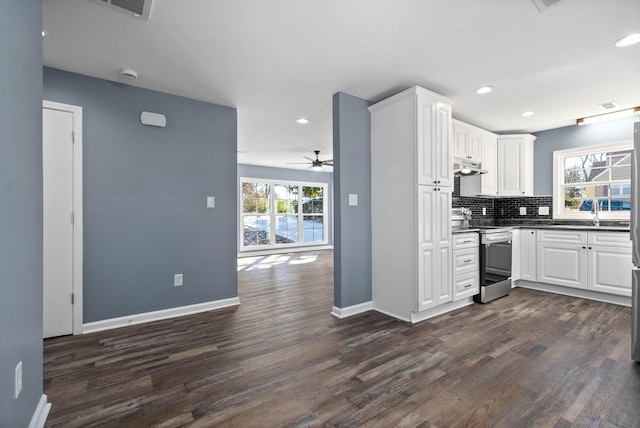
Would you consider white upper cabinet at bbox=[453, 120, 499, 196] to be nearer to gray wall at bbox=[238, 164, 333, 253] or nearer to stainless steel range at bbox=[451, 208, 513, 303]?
stainless steel range at bbox=[451, 208, 513, 303]

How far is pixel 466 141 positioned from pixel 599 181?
207 centimetres

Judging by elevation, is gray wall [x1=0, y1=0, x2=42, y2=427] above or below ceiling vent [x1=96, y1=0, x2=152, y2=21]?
below

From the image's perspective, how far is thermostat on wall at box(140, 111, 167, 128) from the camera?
3058 mm

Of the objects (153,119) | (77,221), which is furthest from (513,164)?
(77,221)

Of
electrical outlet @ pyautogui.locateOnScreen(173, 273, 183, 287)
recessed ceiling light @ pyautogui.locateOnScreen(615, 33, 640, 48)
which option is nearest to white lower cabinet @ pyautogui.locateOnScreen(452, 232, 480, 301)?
recessed ceiling light @ pyautogui.locateOnScreen(615, 33, 640, 48)

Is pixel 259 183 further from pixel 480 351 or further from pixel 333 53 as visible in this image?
pixel 480 351

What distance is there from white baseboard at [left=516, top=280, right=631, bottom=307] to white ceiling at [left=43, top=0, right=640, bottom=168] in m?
2.34

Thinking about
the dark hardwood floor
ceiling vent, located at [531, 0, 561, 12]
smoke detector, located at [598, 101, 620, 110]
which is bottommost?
the dark hardwood floor

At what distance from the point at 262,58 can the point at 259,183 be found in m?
5.77

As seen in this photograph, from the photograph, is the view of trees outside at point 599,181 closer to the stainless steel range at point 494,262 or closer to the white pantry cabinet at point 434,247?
the stainless steel range at point 494,262

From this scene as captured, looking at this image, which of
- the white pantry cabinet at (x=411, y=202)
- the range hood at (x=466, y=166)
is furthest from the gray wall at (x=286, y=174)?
the range hood at (x=466, y=166)

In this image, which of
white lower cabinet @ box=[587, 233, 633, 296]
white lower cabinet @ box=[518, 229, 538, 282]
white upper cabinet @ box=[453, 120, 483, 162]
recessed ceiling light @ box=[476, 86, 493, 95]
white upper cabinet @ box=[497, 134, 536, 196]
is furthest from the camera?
white upper cabinet @ box=[497, 134, 536, 196]

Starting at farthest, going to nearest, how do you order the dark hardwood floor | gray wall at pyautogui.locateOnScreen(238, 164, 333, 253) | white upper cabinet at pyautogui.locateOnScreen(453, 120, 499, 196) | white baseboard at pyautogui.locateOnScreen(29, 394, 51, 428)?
gray wall at pyautogui.locateOnScreen(238, 164, 333, 253), white upper cabinet at pyautogui.locateOnScreen(453, 120, 499, 196), the dark hardwood floor, white baseboard at pyautogui.locateOnScreen(29, 394, 51, 428)

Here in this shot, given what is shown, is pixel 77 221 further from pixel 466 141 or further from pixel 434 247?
pixel 466 141
